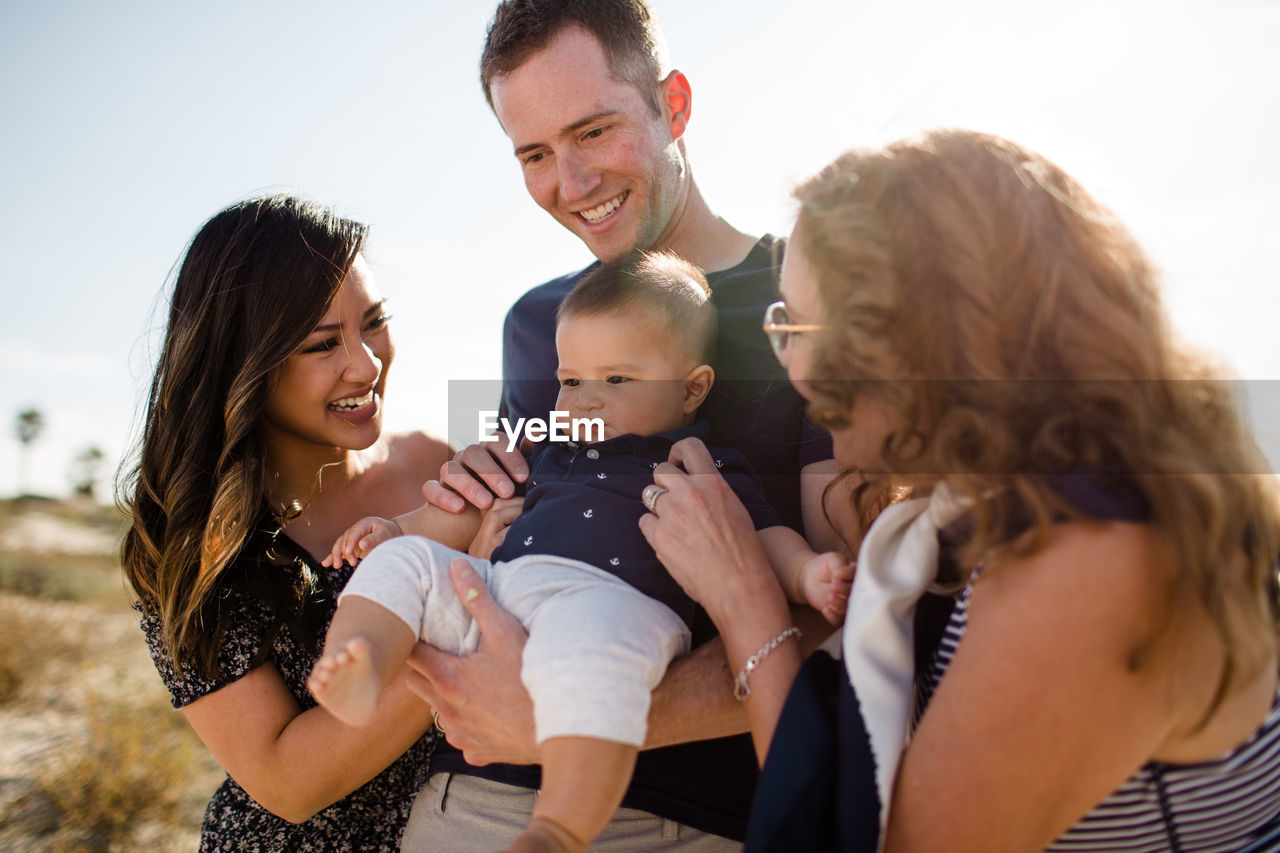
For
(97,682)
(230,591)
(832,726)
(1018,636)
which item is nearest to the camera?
(1018,636)

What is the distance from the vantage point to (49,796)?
269 inches

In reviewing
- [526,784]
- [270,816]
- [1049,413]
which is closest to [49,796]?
[270,816]

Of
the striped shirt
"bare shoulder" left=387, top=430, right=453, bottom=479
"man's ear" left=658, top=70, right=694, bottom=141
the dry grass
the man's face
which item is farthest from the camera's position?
the dry grass

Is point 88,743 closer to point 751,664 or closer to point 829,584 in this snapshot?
point 751,664

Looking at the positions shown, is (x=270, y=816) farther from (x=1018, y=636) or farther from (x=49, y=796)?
(x=49, y=796)

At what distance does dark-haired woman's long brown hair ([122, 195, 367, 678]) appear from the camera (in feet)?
9.37

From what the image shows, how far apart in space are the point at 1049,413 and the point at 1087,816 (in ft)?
2.38

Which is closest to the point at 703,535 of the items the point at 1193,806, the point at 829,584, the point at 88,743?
the point at 829,584

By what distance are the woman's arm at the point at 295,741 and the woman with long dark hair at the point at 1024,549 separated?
56.4 inches

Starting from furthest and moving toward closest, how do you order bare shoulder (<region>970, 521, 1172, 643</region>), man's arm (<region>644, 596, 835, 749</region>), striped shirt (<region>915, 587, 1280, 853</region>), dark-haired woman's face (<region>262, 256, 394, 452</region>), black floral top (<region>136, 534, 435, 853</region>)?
dark-haired woman's face (<region>262, 256, 394, 452</region>)
black floral top (<region>136, 534, 435, 853</region>)
man's arm (<region>644, 596, 835, 749</region>)
striped shirt (<region>915, 587, 1280, 853</region>)
bare shoulder (<region>970, 521, 1172, 643</region>)

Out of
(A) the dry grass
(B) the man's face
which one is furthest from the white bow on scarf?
(A) the dry grass

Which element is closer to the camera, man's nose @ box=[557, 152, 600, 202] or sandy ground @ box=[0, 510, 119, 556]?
man's nose @ box=[557, 152, 600, 202]

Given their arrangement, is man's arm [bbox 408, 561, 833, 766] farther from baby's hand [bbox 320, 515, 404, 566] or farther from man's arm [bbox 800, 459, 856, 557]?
baby's hand [bbox 320, 515, 404, 566]

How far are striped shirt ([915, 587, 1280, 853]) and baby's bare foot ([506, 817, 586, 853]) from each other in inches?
34.3
